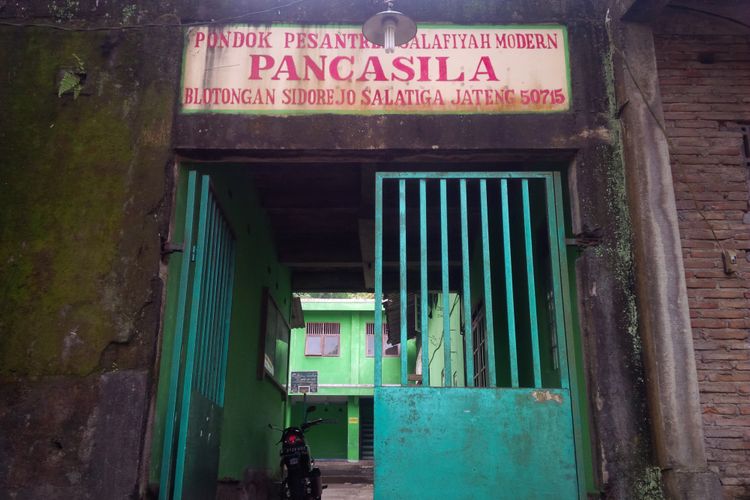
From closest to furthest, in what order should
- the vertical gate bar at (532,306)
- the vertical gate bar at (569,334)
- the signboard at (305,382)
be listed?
the vertical gate bar at (569,334), the vertical gate bar at (532,306), the signboard at (305,382)

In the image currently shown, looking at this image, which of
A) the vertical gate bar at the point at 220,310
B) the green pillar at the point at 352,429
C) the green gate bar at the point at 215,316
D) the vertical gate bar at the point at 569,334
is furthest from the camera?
the green pillar at the point at 352,429

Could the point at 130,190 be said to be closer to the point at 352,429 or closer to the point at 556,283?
the point at 556,283

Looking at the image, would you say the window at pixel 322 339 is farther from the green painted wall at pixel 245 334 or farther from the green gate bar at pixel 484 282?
the green gate bar at pixel 484 282

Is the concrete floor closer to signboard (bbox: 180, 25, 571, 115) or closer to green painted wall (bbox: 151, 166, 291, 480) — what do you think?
green painted wall (bbox: 151, 166, 291, 480)

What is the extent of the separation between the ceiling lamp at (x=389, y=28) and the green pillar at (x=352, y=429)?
18.5 m

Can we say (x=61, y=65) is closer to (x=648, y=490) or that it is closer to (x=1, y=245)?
(x=1, y=245)

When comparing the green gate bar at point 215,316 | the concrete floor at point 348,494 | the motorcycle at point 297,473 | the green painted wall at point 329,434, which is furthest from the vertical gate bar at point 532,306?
the green painted wall at point 329,434

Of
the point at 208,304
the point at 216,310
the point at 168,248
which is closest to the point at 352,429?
the point at 216,310

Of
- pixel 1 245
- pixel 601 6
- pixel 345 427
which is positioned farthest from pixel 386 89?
pixel 345 427

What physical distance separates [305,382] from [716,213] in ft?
59.5

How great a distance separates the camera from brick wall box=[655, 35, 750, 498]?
4.02 metres

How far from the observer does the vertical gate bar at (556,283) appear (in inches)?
161

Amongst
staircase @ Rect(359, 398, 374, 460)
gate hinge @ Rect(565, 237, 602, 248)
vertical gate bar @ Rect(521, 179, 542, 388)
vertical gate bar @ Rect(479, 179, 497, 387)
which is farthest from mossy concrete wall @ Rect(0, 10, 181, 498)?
staircase @ Rect(359, 398, 374, 460)

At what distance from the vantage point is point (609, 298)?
4.07m
